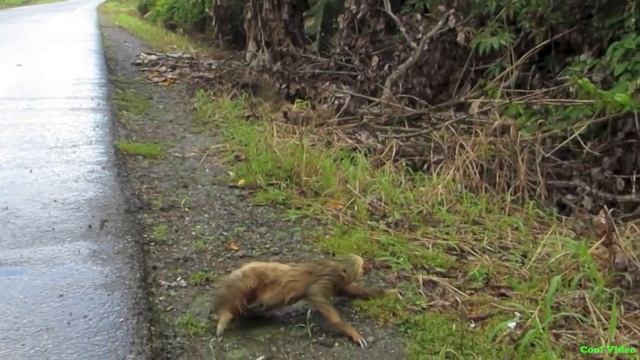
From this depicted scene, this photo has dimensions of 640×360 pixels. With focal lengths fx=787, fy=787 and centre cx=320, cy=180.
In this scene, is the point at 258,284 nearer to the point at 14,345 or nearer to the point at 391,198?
the point at 14,345

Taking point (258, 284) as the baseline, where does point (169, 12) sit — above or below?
below

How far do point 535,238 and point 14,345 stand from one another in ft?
8.89

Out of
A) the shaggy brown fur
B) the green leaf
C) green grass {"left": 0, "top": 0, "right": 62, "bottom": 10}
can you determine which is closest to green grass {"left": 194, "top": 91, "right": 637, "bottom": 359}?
the shaggy brown fur

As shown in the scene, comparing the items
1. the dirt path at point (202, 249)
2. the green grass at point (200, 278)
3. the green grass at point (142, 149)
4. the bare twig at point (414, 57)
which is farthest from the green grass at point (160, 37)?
the green grass at point (200, 278)

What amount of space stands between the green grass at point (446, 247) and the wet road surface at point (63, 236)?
37.3 inches

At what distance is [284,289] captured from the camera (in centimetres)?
313

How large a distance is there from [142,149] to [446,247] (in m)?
2.71

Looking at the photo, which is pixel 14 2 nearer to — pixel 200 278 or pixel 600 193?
pixel 600 193

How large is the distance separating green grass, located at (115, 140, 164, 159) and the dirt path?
7 centimetres

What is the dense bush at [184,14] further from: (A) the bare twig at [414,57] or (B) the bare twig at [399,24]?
(A) the bare twig at [414,57]

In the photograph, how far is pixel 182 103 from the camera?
7.82 m

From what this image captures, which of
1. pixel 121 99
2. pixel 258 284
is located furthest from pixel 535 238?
pixel 121 99

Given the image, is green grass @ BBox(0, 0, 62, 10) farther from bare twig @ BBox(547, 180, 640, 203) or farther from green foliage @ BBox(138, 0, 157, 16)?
bare twig @ BBox(547, 180, 640, 203)

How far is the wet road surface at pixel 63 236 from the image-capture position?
3125 millimetres
